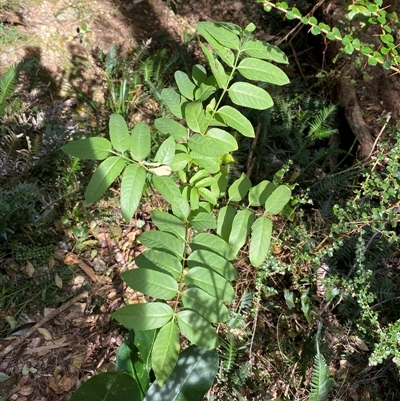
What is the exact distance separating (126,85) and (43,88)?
569mm

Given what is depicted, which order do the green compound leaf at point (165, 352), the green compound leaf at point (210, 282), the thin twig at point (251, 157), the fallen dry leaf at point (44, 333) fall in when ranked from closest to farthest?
the green compound leaf at point (165, 352), the green compound leaf at point (210, 282), the fallen dry leaf at point (44, 333), the thin twig at point (251, 157)

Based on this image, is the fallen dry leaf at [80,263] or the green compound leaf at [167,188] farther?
the fallen dry leaf at [80,263]

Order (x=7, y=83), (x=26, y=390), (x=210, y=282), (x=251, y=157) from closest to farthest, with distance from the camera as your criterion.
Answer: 1. (x=210, y=282)
2. (x=26, y=390)
3. (x=7, y=83)
4. (x=251, y=157)

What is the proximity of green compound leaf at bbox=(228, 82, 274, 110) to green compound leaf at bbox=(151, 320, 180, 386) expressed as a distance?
0.91 metres

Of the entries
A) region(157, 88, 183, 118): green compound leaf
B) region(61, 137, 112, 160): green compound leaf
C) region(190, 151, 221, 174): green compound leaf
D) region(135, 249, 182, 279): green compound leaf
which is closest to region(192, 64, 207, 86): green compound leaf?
region(157, 88, 183, 118): green compound leaf

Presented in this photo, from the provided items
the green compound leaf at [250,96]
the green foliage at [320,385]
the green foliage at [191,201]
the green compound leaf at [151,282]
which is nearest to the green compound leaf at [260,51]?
the green foliage at [191,201]

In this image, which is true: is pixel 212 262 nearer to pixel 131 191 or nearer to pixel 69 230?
pixel 131 191

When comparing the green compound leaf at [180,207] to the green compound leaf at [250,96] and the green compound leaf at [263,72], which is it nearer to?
the green compound leaf at [250,96]

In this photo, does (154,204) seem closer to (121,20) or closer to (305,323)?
(305,323)

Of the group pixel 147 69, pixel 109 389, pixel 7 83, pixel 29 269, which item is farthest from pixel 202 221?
pixel 147 69

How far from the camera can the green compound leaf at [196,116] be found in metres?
1.79

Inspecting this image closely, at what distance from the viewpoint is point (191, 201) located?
193 cm

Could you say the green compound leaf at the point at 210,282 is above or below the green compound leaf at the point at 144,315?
above

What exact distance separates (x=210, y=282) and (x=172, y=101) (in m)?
0.86
